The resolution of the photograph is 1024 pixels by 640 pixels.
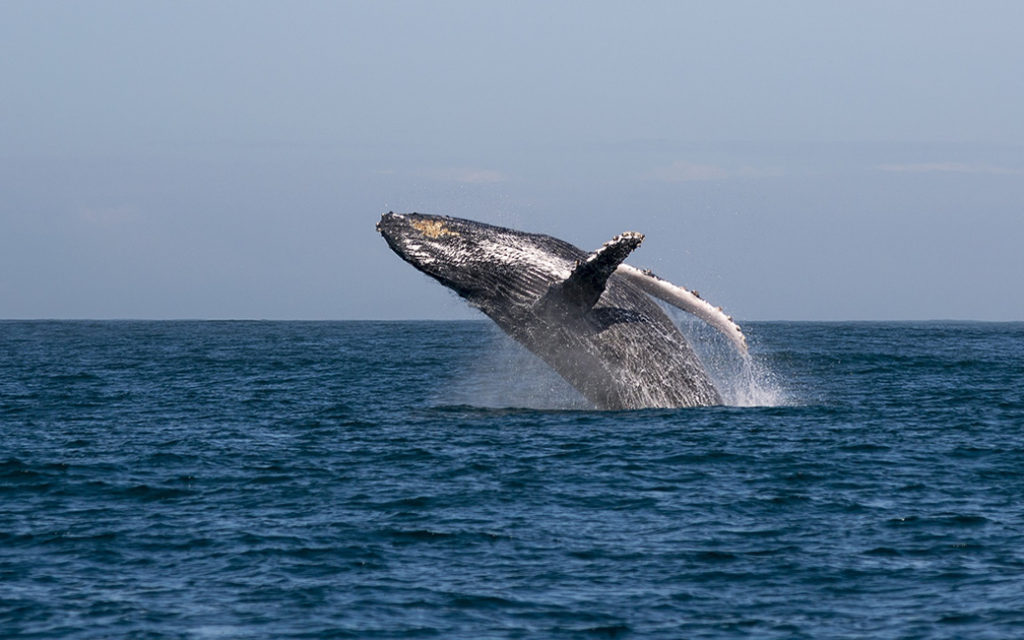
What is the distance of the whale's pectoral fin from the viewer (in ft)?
57.0

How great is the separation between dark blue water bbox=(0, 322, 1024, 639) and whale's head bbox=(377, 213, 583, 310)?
96.8 inches

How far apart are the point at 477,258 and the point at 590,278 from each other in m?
2.06

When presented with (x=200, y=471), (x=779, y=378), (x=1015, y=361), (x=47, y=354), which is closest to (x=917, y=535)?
(x=200, y=471)

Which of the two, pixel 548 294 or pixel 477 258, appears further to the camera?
pixel 477 258

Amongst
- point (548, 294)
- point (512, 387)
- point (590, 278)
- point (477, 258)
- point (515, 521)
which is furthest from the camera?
point (512, 387)

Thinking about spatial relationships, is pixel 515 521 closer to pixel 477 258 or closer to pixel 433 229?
pixel 477 258

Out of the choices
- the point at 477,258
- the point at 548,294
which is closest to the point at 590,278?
the point at 548,294

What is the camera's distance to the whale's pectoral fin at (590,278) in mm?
17359

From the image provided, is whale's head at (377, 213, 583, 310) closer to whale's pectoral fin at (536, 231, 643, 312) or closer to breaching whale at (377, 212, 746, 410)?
breaching whale at (377, 212, 746, 410)

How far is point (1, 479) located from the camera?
17.9 meters

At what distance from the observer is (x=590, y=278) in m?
18.3

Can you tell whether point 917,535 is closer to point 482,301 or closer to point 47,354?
point 482,301

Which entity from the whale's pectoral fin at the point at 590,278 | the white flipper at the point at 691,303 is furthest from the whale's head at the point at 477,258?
the white flipper at the point at 691,303

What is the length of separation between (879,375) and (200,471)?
23150 mm
